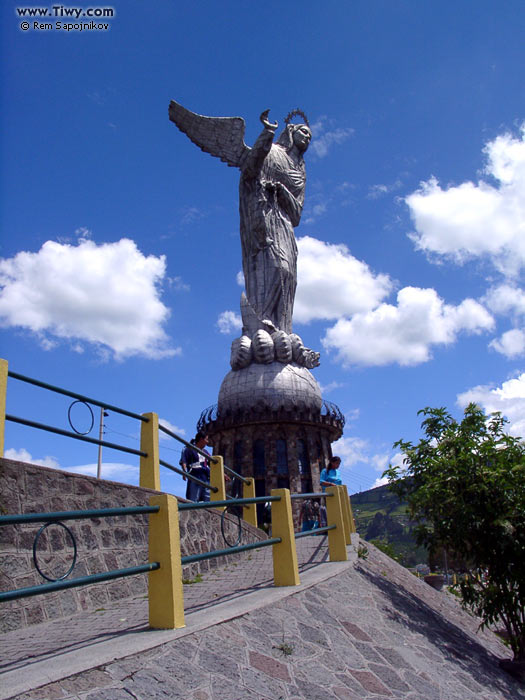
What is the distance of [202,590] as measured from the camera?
18.5 feet

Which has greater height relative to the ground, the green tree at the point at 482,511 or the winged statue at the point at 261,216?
the winged statue at the point at 261,216

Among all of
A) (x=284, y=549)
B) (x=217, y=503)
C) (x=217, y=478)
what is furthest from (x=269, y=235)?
(x=217, y=503)

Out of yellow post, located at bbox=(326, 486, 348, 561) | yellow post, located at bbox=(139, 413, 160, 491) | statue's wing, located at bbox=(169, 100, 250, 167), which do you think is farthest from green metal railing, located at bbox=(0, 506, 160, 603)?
statue's wing, located at bbox=(169, 100, 250, 167)

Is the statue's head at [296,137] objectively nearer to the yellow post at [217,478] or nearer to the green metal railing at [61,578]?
the yellow post at [217,478]

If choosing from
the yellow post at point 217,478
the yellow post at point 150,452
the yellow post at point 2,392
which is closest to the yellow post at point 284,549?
the yellow post at point 150,452

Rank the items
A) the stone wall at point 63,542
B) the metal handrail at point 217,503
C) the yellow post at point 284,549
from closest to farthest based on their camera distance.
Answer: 1. the metal handrail at point 217,503
2. the stone wall at point 63,542
3. the yellow post at point 284,549

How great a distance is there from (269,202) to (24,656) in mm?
22405

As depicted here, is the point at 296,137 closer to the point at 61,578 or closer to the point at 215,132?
the point at 215,132

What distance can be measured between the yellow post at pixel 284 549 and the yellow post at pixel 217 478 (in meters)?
3.54

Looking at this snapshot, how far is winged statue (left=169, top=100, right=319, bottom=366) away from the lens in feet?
77.4

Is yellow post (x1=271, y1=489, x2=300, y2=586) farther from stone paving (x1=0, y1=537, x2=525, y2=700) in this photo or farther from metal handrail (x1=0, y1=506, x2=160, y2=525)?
metal handrail (x1=0, y1=506, x2=160, y2=525)

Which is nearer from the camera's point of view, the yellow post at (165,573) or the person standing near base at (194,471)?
the yellow post at (165,573)

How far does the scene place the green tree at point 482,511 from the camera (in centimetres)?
675

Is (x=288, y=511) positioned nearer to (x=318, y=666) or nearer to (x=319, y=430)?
(x=318, y=666)
